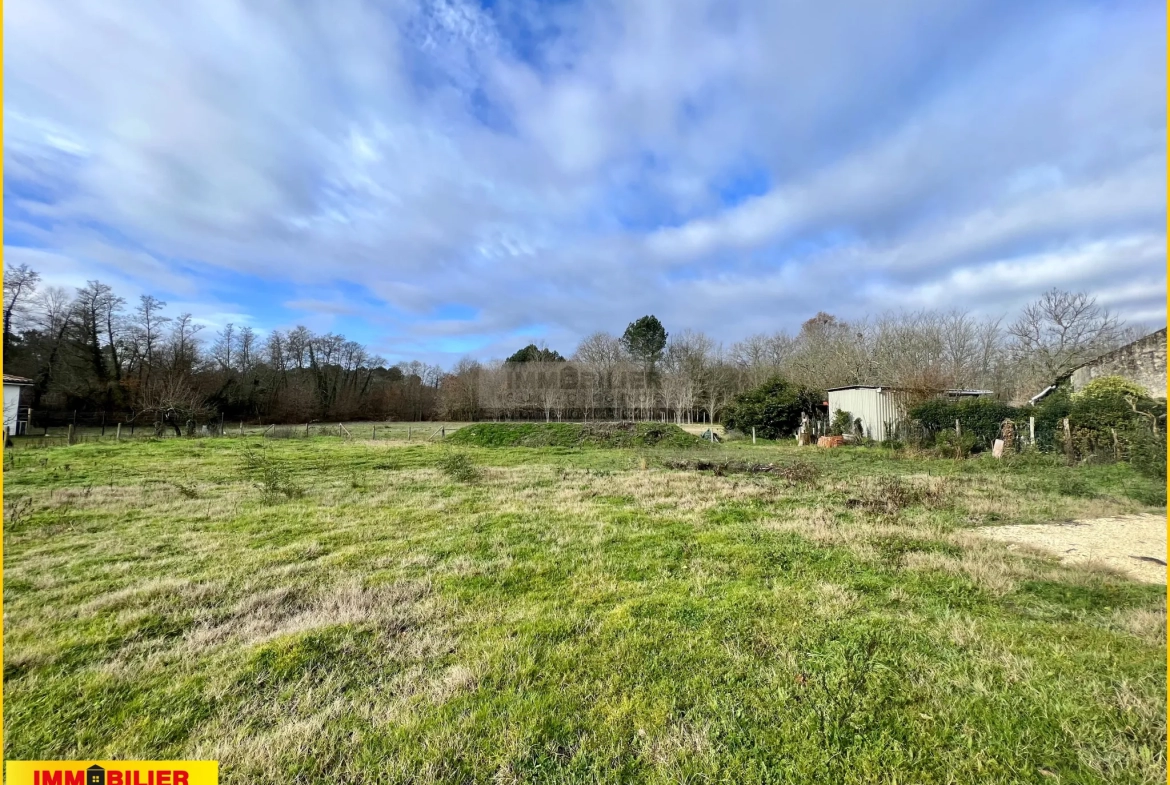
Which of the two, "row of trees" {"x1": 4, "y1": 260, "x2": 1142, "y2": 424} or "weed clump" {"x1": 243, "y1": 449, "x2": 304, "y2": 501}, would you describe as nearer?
"weed clump" {"x1": 243, "y1": 449, "x2": 304, "y2": 501}

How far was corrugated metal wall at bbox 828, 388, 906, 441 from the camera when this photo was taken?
1784 cm

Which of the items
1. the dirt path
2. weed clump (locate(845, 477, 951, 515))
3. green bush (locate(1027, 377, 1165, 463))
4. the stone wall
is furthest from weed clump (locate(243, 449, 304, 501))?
the stone wall

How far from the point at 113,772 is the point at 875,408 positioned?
2104 cm

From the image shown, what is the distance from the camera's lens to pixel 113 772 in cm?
234

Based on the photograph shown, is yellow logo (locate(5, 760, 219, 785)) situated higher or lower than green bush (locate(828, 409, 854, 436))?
lower

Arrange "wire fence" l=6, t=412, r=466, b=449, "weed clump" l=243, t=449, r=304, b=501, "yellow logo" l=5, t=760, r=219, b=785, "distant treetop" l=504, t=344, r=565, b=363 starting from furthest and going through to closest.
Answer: "distant treetop" l=504, t=344, r=565, b=363 < "wire fence" l=6, t=412, r=466, b=449 < "weed clump" l=243, t=449, r=304, b=501 < "yellow logo" l=5, t=760, r=219, b=785

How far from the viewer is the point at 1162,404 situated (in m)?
11.8

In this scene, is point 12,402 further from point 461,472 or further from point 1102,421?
point 1102,421

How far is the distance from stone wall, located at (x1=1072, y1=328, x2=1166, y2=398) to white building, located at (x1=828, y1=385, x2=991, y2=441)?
3.53 m

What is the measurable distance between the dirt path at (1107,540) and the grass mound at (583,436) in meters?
14.0

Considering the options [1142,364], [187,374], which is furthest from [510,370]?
[1142,364]

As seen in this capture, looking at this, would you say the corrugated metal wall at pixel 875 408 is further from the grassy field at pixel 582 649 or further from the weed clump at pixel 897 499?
the grassy field at pixel 582 649

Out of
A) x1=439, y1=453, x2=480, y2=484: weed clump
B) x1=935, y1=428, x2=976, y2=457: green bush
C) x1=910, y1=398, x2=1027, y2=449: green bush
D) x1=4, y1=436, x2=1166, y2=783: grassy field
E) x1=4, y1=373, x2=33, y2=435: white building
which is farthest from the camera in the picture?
x1=4, y1=373, x2=33, y2=435: white building

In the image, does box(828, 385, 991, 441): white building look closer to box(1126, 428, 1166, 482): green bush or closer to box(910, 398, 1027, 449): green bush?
box(910, 398, 1027, 449): green bush
